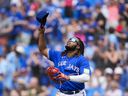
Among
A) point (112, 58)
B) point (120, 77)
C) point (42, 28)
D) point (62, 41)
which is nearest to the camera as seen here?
point (42, 28)

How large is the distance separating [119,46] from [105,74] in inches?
44.8

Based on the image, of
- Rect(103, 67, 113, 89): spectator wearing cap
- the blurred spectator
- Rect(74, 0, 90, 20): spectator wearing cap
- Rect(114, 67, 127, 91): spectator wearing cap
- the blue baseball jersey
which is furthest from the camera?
Rect(74, 0, 90, 20): spectator wearing cap

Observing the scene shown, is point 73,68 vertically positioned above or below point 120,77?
below

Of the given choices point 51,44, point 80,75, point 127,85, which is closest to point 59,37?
point 51,44

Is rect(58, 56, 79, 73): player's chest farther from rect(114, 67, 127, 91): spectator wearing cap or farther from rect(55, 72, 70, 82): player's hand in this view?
rect(114, 67, 127, 91): spectator wearing cap

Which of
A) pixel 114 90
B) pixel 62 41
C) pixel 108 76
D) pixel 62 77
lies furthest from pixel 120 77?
pixel 62 77

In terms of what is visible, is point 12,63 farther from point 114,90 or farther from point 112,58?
point 114,90

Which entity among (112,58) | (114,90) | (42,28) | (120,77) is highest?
(112,58)

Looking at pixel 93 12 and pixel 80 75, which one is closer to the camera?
pixel 80 75

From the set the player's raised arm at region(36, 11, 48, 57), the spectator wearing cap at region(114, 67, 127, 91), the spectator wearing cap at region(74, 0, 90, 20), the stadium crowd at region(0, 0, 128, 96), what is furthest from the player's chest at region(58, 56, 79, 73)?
the spectator wearing cap at region(74, 0, 90, 20)

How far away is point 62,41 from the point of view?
52.5 ft

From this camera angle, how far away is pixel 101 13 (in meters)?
16.6

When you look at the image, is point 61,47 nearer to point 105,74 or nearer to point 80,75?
point 105,74

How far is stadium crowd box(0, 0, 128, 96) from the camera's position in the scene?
49.4ft
